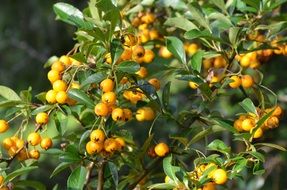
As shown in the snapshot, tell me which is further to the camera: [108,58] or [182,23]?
[182,23]

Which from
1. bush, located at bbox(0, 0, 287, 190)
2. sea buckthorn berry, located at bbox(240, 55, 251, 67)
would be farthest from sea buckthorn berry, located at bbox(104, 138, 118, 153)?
sea buckthorn berry, located at bbox(240, 55, 251, 67)

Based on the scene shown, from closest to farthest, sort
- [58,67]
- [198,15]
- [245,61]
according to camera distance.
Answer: [58,67], [198,15], [245,61]

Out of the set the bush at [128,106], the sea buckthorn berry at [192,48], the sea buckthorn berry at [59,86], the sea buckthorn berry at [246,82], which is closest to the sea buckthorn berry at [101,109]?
the bush at [128,106]

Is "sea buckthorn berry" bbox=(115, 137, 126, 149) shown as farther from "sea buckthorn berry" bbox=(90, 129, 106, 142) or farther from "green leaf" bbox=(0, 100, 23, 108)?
"green leaf" bbox=(0, 100, 23, 108)

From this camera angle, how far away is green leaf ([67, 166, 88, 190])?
1566mm

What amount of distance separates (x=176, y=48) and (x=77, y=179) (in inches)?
19.6

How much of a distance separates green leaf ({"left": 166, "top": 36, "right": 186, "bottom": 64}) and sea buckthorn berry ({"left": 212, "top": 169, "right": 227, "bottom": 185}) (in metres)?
0.40

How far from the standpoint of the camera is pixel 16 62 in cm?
582

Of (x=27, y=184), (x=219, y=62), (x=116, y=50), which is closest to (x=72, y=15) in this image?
(x=116, y=50)

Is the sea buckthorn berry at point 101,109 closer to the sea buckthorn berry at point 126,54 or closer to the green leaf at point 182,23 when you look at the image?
the sea buckthorn berry at point 126,54

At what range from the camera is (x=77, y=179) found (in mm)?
1585

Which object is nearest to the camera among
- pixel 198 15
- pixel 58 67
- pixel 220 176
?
pixel 220 176

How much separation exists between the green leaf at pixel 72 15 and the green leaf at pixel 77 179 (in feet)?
1.25

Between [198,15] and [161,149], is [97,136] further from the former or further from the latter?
[198,15]
